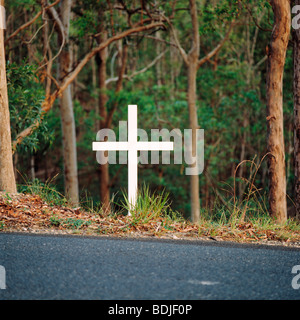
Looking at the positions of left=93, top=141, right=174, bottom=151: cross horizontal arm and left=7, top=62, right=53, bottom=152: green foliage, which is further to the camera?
left=7, top=62, right=53, bottom=152: green foliage

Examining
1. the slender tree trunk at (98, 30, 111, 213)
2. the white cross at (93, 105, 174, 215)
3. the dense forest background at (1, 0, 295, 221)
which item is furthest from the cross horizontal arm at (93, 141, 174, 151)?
the slender tree trunk at (98, 30, 111, 213)

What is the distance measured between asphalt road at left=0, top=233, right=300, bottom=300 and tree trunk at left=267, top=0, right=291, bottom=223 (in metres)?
3.08

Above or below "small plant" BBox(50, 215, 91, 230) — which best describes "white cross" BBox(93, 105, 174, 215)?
above

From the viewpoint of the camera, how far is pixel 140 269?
4.76 meters

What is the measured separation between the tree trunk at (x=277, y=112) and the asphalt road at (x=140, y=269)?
3.08 metres

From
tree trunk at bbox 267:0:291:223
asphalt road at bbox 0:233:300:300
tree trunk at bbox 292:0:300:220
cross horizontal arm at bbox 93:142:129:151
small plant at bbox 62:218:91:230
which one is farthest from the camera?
tree trunk at bbox 292:0:300:220

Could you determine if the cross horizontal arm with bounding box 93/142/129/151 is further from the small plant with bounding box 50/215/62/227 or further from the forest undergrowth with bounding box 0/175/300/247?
the small plant with bounding box 50/215/62/227

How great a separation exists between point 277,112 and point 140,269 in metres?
5.38

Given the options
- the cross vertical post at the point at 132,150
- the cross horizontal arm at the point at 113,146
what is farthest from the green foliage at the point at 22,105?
the cross vertical post at the point at 132,150

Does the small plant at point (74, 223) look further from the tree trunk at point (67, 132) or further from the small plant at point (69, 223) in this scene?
the tree trunk at point (67, 132)

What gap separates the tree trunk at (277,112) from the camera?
9.01 m

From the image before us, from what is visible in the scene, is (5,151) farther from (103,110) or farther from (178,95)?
(178,95)

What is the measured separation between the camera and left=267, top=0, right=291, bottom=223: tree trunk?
901 cm
